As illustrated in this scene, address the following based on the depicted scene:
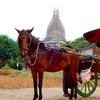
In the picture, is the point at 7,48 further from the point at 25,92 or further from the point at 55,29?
the point at 25,92

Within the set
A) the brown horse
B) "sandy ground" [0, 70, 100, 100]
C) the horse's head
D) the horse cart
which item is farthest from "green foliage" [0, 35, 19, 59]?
the horse's head

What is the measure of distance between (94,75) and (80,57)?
3.43 feet

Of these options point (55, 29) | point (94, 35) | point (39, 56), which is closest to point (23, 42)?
point (39, 56)

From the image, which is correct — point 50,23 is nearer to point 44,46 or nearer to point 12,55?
point 12,55

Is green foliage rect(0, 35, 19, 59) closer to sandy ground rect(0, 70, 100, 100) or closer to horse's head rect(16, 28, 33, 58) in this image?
sandy ground rect(0, 70, 100, 100)

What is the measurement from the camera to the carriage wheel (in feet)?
28.7

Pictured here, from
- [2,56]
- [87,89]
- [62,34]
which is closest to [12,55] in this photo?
[2,56]

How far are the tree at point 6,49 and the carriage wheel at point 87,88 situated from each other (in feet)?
120

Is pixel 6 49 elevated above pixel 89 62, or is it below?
above

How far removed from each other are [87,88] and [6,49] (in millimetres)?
37648

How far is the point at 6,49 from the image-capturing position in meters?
45.9

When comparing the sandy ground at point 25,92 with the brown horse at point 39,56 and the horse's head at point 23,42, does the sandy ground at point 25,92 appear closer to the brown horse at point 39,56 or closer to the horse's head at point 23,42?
the brown horse at point 39,56

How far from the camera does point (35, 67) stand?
21.4 ft

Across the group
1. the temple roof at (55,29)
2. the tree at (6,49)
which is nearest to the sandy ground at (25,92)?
the tree at (6,49)
